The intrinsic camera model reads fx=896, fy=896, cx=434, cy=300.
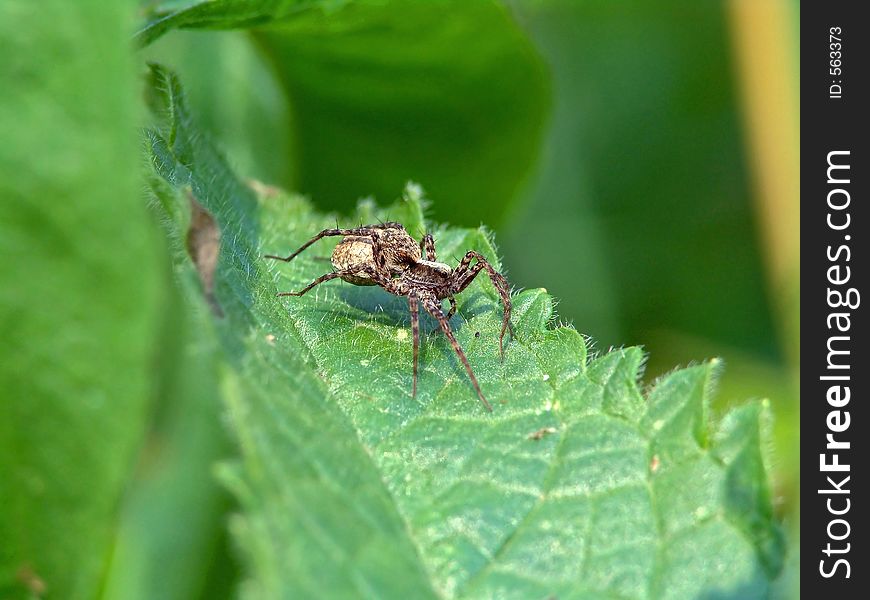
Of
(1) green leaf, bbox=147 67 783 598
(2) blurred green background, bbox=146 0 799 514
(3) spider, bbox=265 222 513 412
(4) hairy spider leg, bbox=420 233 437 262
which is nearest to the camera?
(1) green leaf, bbox=147 67 783 598

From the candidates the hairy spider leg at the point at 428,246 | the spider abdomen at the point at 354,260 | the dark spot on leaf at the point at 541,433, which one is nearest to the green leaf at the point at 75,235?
the dark spot on leaf at the point at 541,433

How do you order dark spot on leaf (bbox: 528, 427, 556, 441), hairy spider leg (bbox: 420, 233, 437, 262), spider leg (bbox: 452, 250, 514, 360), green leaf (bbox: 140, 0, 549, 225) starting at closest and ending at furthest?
dark spot on leaf (bbox: 528, 427, 556, 441) → spider leg (bbox: 452, 250, 514, 360) → hairy spider leg (bbox: 420, 233, 437, 262) → green leaf (bbox: 140, 0, 549, 225)

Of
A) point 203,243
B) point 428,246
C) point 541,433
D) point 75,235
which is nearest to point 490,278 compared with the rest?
point 428,246

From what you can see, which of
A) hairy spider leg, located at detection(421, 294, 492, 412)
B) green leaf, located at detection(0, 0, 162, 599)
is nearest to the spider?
hairy spider leg, located at detection(421, 294, 492, 412)

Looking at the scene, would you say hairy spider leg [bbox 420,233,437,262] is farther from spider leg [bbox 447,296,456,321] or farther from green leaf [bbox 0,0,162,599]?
green leaf [bbox 0,0,162,599]

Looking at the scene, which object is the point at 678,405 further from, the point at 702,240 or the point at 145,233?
the point at 702,240

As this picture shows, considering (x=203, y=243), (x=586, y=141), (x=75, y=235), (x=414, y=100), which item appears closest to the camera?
(x=75, y=235)

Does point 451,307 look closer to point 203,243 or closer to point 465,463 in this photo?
point 465,463
